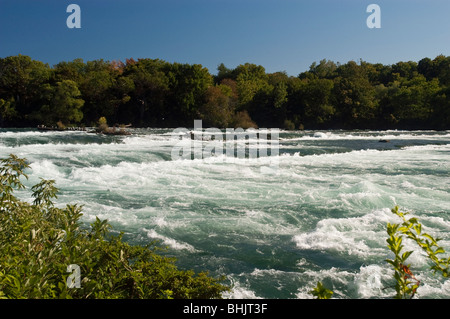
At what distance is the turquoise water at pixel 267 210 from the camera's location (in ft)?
17.8

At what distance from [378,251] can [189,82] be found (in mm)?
47832

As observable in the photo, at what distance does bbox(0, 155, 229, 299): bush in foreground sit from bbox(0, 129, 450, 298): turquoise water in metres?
1.55

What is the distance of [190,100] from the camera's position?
51.1m

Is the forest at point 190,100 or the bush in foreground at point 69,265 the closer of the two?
the bush in foreground at point 69,265

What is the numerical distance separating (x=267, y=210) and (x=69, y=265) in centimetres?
681

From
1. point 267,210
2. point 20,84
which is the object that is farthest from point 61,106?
point 267,210

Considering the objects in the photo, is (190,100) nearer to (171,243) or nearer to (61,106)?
(61,106)

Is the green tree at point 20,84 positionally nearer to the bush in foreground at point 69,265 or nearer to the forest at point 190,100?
the forest at point 190,100

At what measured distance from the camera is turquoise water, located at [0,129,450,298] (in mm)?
5430

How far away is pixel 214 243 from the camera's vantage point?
672cm

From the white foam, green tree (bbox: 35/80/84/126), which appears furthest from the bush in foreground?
green tree (bbox: 35/80/84/126)

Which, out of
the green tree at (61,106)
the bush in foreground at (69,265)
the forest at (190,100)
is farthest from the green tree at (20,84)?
the bush in foreground at (69,265)

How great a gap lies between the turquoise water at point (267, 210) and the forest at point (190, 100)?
29.5 metres
